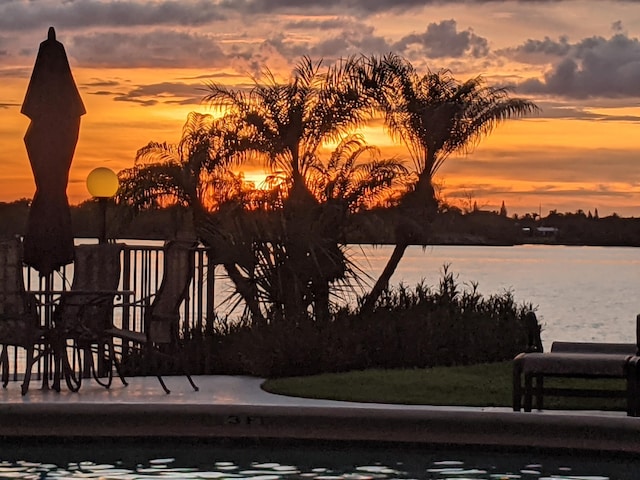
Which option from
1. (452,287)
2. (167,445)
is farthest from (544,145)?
(167,445)

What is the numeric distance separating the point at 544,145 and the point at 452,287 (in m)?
17.5

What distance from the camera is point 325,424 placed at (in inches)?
324

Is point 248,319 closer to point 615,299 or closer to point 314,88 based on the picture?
point 314,88

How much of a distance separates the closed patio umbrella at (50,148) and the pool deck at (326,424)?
3.74m

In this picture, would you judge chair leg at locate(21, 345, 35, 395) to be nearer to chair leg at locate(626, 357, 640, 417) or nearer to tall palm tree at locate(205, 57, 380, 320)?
chair leg at locate(626, 357, 640, 417)

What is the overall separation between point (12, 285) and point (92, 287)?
911 mm

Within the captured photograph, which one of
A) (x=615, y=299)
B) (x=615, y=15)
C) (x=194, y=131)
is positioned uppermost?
(x=615, y=15)

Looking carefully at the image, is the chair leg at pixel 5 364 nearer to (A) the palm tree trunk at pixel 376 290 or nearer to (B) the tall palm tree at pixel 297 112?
(A) the palm tree trunk at pixel 376 290

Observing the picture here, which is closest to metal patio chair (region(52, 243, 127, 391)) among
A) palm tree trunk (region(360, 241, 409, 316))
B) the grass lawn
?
the grass lawn

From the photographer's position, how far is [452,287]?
1622cm

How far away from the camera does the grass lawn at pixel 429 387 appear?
10.0m

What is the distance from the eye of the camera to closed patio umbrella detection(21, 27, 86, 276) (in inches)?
469

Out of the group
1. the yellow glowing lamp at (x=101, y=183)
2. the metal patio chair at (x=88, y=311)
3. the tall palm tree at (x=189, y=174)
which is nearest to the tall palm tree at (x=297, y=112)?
the tall palm tree at (x=189, y=174)

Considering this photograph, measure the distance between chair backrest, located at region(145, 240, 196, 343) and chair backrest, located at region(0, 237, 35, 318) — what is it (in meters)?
0.99
